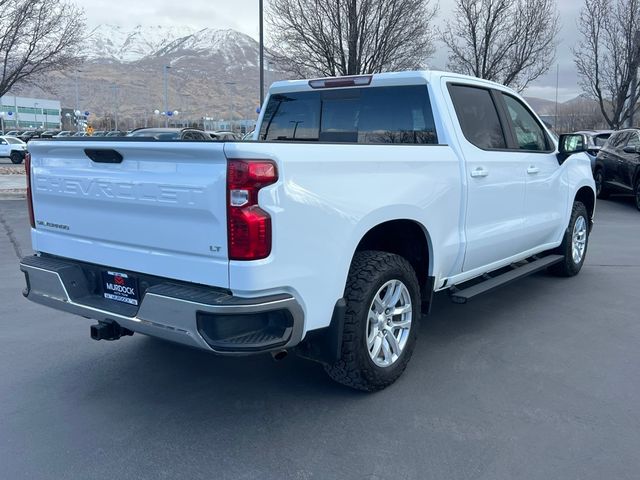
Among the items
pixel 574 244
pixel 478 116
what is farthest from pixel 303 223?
pixel 574 244

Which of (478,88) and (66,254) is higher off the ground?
(478,88)

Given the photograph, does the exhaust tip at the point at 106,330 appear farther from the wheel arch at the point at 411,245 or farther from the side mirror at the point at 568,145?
the side mirror at the point at 568,145

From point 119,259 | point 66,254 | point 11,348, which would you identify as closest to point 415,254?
point 119,259

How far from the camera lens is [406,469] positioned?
309 cm

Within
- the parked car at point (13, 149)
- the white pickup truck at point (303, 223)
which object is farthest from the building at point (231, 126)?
the white pickup truck at point (303, 223)

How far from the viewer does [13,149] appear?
30.5 m

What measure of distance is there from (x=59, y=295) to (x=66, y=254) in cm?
28

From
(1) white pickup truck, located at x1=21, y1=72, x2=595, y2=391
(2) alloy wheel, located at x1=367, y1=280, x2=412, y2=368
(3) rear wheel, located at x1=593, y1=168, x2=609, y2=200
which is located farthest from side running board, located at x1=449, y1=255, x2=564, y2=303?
(3) rear wheel, located at x1=593, y1=168, x2=609, y2=200

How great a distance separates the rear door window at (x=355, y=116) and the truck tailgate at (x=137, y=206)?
6.72ft

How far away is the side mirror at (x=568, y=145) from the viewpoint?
6.02 metres

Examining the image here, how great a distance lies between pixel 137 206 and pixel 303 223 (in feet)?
3.11

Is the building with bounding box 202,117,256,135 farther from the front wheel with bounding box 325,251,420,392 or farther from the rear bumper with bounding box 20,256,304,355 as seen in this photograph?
the rear bumper with bounding box 20,256,304,355

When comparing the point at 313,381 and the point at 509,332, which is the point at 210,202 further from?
the point at 509,332

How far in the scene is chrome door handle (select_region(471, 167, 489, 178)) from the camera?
15.1ft
